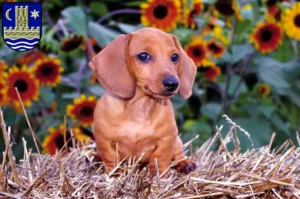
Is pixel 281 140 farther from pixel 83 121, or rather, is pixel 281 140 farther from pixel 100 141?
pixel 100 141

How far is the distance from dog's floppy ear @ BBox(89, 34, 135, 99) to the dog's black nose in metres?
0.16

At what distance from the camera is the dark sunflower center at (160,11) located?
10.1 ft

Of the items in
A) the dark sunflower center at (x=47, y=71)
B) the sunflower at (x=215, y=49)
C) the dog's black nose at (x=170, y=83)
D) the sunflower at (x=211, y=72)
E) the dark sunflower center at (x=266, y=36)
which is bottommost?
the sunflower at (x=211, y=72)

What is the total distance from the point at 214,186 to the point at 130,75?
448mm

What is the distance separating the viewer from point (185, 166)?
2191 millimetres

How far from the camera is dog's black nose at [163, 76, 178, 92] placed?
1894 mm

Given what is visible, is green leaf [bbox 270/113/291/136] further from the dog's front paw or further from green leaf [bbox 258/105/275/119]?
the dog's front paw

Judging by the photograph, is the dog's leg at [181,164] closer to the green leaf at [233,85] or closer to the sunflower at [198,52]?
the sunflower at [198,52]

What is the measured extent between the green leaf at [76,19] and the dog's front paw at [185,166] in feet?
3.87

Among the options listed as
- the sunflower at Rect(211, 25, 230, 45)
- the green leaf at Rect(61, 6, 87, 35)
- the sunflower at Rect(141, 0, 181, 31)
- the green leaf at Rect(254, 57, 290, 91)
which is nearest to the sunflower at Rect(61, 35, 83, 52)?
the green leaf at Rect(61, 6, 87, 35)

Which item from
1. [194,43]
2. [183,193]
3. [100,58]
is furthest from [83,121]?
[183,193]

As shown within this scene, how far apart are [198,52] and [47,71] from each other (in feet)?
2.55

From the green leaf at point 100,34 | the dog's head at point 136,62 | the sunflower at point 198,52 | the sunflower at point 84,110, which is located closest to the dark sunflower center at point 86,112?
the sunflower at point 84,110

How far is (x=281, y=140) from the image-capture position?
3.52 m
